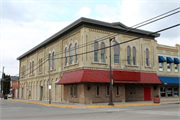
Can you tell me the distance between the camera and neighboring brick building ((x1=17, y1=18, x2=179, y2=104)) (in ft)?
84.0

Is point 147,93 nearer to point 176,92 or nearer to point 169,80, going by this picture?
point 169,80

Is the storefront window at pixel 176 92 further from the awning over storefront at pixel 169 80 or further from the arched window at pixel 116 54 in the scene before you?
the arched window at pixel 116 54

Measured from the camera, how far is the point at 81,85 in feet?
82.8

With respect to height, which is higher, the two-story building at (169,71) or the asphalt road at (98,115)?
the two-story building at (169,71)

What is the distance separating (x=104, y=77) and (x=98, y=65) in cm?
183

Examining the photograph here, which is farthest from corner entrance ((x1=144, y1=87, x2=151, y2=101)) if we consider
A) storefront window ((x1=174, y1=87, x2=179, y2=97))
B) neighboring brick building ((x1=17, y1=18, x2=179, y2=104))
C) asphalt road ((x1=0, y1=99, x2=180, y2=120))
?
asphalt road ((x1=0, y1=99, x2=180, y2=120))

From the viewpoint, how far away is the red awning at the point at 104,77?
80.4 ft

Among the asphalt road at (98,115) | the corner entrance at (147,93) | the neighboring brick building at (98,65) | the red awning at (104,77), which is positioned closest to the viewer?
the asphalt road at (98,115)

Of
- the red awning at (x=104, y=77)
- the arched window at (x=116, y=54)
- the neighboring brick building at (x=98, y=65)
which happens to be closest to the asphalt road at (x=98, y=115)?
the red awning at (x=104, y=77)

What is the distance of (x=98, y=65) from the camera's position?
2659 centimetres

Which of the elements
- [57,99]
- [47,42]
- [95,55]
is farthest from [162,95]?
[47,42]

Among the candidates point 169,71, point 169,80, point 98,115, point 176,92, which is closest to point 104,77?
point 98,115

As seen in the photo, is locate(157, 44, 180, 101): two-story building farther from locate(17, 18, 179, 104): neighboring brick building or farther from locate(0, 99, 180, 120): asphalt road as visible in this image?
locate(0, 99, 180, 120): asphalt road

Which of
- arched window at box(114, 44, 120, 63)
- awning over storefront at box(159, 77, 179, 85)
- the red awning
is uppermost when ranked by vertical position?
arched window at box(114, 44, 120, 63)
